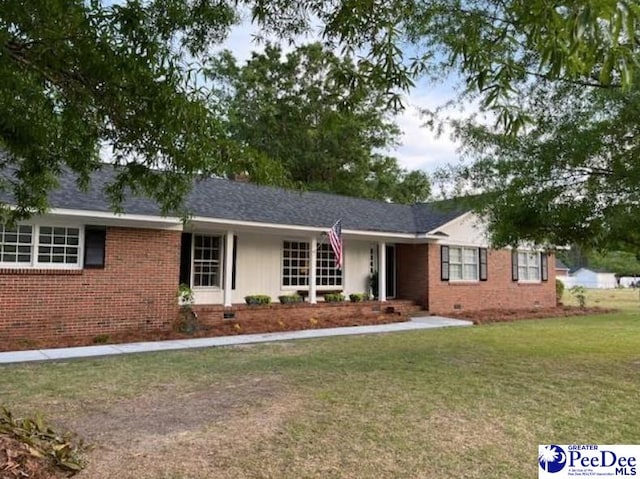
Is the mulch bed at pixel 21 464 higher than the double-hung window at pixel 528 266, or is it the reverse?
the double-hung window at pixel 528 266

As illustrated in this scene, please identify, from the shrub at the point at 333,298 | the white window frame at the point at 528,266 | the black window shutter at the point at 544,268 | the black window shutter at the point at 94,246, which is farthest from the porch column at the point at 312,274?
the black window shutter at the point at 544,268

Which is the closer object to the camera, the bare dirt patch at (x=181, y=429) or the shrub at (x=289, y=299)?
the bare dirt patch at (x=181, y=429)

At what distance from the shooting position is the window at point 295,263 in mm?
16359

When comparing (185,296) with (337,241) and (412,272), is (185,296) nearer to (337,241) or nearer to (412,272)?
(337,241)

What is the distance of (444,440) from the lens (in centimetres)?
473

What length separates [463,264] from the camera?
1886 centimetres

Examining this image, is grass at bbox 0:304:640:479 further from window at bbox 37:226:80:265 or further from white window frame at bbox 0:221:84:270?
window at bbox 37:226:80:265

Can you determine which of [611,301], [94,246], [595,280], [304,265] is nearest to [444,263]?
[304,265]

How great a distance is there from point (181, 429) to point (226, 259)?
9112mm

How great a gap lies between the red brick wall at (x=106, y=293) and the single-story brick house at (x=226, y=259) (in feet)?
0.07

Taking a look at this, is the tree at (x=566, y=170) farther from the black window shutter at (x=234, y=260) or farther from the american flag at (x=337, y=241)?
the black window shutter at (x=234, y=260)

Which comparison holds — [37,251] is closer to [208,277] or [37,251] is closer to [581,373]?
[208,277]

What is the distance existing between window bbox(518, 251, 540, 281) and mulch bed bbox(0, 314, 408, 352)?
765 centimetres

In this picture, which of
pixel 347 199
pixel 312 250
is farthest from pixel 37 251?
pixel 347 199
